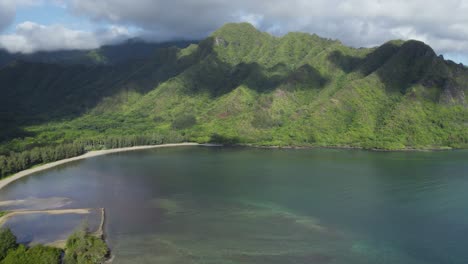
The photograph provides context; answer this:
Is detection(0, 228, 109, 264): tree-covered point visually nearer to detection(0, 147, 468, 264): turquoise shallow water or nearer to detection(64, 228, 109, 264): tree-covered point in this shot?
detection(64, 228, 109, 264): tree-covered point

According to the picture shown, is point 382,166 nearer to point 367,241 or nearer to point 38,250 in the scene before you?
point 367,241

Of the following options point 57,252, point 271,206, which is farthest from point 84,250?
point 271,206

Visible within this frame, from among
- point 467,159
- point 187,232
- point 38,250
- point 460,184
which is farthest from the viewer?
point 467,159

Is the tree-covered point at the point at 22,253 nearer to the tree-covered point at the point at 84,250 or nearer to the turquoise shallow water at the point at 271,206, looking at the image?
the tree-covered point at the point at 84,250

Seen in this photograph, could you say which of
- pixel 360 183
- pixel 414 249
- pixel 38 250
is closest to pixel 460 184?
pixel 360 183

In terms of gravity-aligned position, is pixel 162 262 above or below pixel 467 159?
below

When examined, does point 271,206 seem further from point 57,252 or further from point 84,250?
point 57,252

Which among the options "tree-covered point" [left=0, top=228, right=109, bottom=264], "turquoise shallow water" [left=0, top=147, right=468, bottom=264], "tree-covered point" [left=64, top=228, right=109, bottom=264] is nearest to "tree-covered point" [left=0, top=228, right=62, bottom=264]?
"tree-covered point" [left=0, top=228, right=109, bottom=264]

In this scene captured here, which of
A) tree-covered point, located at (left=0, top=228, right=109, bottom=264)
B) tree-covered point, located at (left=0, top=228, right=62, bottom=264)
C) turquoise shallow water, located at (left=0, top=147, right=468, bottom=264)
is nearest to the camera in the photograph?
tree-covered point, located at (left=0, top=228, right=62, bottom=264)
